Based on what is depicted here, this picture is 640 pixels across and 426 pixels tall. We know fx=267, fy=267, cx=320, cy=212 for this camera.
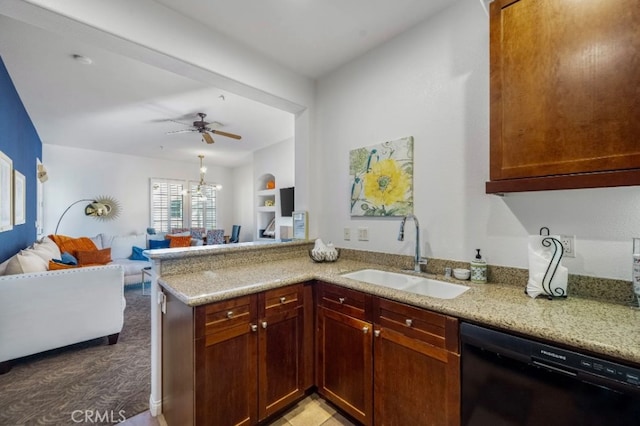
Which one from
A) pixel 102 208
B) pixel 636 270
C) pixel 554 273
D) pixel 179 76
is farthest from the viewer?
pixel 102 208

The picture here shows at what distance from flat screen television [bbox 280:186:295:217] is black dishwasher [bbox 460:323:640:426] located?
4.66 metres

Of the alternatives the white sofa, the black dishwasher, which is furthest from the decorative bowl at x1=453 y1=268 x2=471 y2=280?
the white sofa

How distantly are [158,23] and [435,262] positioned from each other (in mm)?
2391

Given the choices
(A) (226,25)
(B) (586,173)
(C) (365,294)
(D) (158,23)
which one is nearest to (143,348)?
(C) (365,294)

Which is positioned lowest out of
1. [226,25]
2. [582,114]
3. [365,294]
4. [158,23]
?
[365,294]

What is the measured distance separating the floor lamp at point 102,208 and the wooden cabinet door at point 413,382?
6.63 meters

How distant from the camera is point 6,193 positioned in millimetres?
2631

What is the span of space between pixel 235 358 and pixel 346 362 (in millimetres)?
664

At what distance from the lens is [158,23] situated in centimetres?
170

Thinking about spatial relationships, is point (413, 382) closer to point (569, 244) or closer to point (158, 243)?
point (569, 244)

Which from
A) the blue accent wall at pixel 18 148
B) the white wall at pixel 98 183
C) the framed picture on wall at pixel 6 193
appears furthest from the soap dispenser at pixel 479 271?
the white wall at pixel 98 183

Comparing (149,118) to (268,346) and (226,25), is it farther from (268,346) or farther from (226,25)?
(268,346)

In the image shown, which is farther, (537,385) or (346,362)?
(346,362)

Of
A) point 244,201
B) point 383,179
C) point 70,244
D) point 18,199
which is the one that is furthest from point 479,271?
point 244,201
